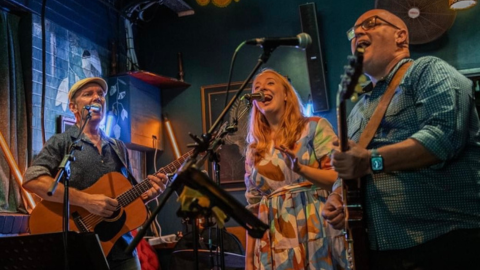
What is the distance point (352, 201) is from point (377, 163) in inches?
10.0

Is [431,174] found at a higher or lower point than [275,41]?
lower

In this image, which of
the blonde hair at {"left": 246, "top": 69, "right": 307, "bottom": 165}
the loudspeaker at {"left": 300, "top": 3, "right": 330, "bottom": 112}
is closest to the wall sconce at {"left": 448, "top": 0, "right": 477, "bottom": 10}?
the loudspeaker at {"left": 300, "top": 3, "right": 330, "bottom": 112}

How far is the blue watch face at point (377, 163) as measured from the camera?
210cm

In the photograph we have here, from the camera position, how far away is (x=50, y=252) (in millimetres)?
2789

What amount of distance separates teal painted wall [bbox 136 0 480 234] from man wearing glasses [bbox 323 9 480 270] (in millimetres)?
4021

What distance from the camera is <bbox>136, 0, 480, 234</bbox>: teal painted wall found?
6.01 meters

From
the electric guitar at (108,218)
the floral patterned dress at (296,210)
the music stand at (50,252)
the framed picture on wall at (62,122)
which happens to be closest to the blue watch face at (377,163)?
the floral patterned dress at (296,210)

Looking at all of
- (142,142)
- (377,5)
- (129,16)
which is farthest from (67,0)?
(377,5)

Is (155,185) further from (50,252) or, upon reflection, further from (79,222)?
(50,252)

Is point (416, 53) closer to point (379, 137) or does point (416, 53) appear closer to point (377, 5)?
point (377, 5)

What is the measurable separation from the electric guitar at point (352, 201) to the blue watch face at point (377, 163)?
121 millimetres

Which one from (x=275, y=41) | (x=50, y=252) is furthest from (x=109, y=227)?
(x=275, y=41)

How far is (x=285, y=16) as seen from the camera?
6598mm

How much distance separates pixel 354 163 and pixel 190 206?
0.74 metres
